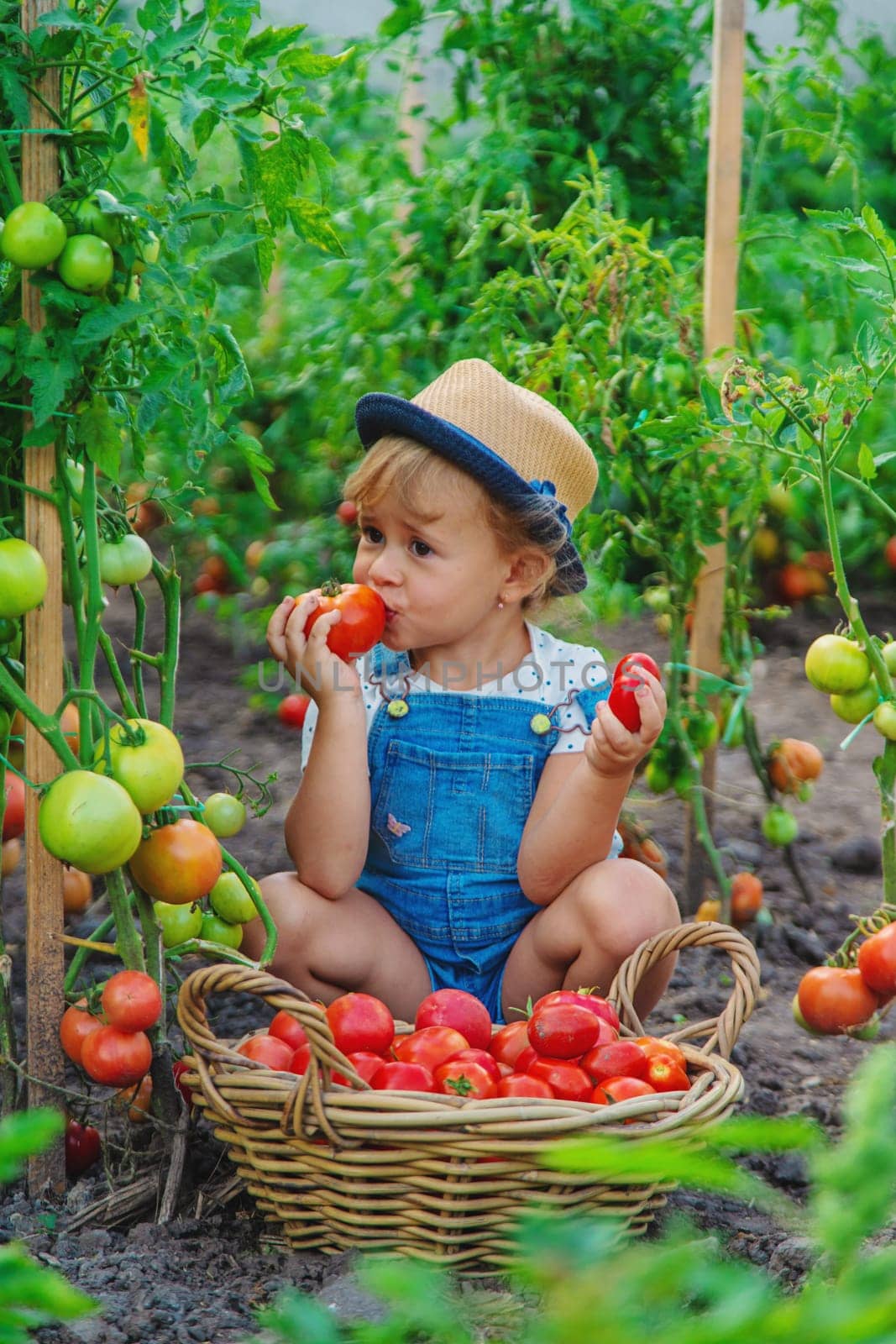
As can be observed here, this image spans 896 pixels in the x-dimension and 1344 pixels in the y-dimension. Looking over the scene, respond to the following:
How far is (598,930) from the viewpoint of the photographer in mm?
2004

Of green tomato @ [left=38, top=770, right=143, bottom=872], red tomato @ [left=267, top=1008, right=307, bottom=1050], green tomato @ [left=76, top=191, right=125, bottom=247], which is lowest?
red tomato @ [left=267, top=1008, right=307, bottom=1050]

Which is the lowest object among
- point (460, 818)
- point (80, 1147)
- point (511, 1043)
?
point (80, 1147)

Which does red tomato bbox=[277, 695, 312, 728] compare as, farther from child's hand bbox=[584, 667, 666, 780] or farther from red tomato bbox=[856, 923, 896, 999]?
red tomato bbox=[856, 923, 896, 999]

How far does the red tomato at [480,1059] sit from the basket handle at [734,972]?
0.95ft

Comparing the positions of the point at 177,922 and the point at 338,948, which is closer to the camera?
the point at 177,922

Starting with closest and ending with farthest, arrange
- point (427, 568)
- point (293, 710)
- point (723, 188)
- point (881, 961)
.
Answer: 1. point (881, 961)
2. point (427, 568)
3. point (723, 188)
4. point (293, 710)

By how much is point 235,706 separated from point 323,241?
2.49 m

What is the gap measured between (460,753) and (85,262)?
99cm

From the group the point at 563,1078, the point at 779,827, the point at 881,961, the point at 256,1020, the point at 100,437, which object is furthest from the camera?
the point at 779,827

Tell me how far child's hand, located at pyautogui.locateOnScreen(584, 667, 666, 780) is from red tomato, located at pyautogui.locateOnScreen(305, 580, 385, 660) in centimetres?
34

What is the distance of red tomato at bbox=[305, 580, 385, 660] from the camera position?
194 cm

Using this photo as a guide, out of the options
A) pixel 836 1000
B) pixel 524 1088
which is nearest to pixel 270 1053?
pixel 524 1088

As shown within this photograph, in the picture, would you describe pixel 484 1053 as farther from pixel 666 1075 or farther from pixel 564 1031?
pixel 666 1075

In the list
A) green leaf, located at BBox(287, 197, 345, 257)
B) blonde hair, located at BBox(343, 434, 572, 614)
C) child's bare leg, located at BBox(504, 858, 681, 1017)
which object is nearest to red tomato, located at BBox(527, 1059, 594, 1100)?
child's bare leg, located at BBox(504, 858, 681, 1017)
